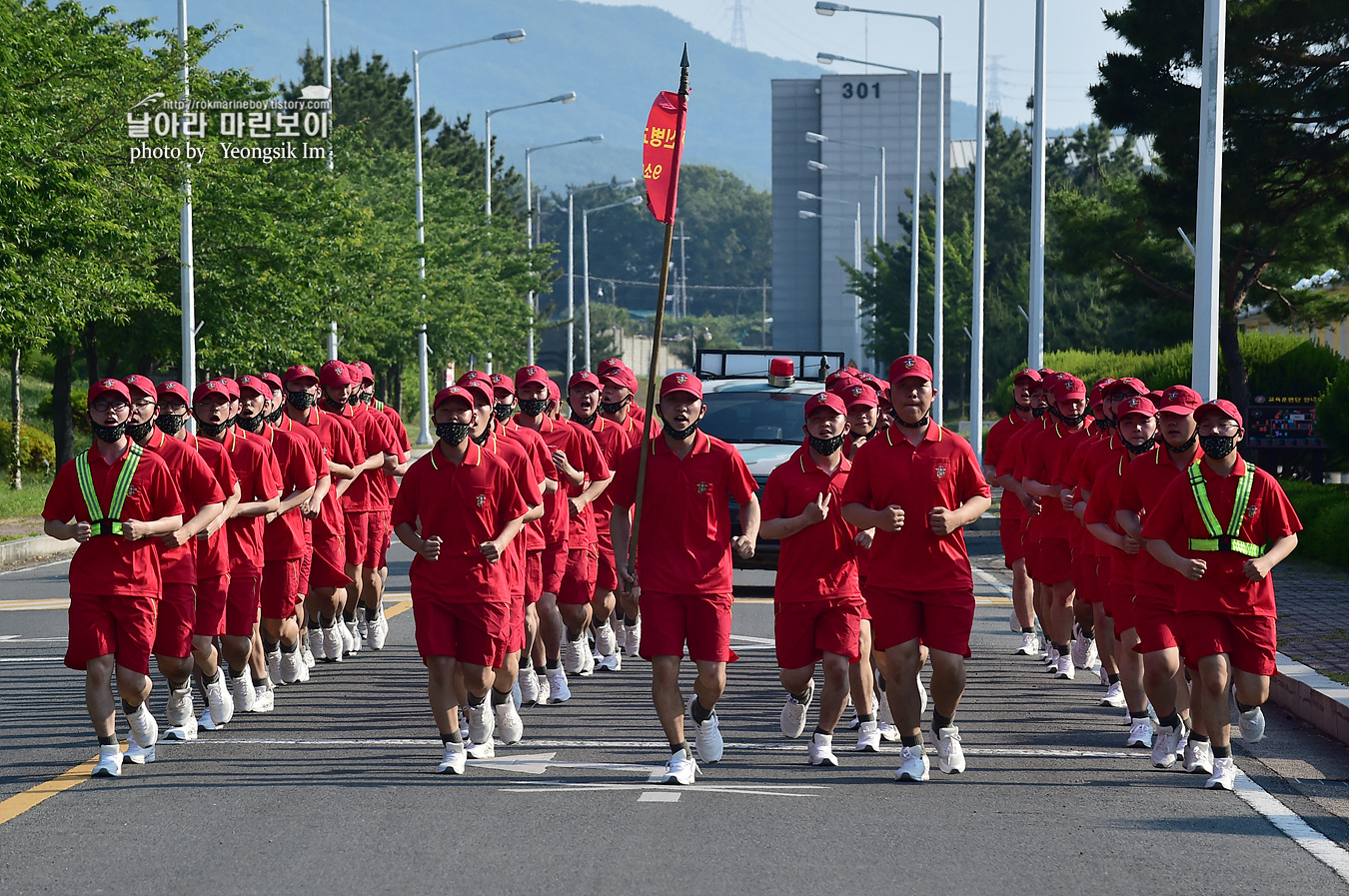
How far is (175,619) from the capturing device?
821cm

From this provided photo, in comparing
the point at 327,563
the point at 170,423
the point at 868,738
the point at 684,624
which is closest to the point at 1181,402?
the point at 868,738

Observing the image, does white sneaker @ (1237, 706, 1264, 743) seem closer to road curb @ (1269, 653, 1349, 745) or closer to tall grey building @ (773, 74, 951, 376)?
road curb @ (1269, 653, 1349, 745)

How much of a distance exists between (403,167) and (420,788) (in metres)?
41.5

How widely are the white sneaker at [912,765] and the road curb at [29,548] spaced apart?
14.0 m

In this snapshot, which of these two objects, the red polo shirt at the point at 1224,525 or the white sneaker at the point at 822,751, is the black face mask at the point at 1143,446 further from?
the white sneaker at the point at 822,751

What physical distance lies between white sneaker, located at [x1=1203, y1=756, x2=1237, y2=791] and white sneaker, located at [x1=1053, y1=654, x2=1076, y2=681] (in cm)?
332

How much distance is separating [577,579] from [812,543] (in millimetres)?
2800

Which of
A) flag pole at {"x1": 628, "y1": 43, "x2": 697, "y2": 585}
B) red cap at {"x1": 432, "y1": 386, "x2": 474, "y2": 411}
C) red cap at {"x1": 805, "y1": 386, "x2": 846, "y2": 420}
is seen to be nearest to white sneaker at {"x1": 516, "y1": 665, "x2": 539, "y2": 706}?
flag pole at {"x1": 628, "y1": 43, "x2": 697, "y2": 585}

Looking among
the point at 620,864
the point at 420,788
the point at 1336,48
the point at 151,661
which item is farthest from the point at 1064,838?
the point at 1336,48

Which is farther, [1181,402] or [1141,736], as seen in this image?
[1141,736]

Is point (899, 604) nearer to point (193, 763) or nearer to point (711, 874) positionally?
point (711, 874)

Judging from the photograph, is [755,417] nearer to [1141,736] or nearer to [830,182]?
[1141,736]

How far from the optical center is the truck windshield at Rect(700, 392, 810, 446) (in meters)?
15.3

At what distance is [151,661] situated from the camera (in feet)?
39.6
